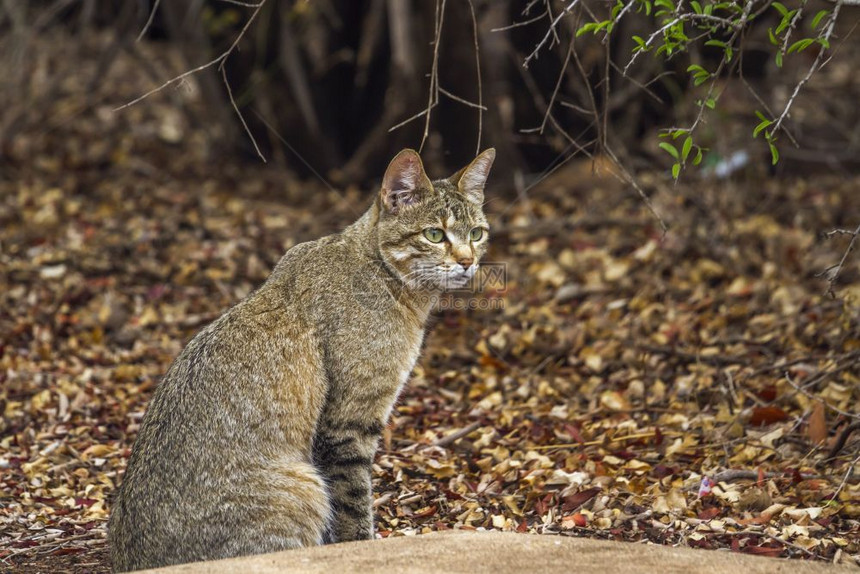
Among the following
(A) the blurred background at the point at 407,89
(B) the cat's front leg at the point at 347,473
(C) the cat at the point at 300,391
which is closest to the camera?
(C) the cat at the point at 300,391

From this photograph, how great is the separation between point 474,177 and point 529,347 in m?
2.67

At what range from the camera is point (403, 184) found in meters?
Result: 5.71

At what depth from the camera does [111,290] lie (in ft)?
30.9

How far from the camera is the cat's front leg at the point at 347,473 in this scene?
5180 millimetres

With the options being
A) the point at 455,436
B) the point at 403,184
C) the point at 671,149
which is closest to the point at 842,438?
the point at 671,149

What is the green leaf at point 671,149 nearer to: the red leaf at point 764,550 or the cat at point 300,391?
the cat at point 300,391

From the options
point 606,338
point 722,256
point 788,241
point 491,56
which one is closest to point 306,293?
point 606,338

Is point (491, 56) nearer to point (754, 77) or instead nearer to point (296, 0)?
point (296, 0)

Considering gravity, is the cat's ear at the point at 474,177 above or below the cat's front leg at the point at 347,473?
above

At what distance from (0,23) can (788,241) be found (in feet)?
32.1

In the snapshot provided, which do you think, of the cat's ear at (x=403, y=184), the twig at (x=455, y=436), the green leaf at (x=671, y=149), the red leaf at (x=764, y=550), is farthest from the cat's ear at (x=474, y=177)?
the red leaf at (x=764, y=550)

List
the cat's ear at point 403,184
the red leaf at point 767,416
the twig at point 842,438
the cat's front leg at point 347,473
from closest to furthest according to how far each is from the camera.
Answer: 1. the cat's front leg at point 347,473
2. the cat's ear at point 403,184
3. the twig at point 842,438
4. the red leaf at point 767,416

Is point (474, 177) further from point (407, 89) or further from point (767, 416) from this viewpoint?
point (407, 89)

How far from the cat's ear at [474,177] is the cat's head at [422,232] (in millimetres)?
51
